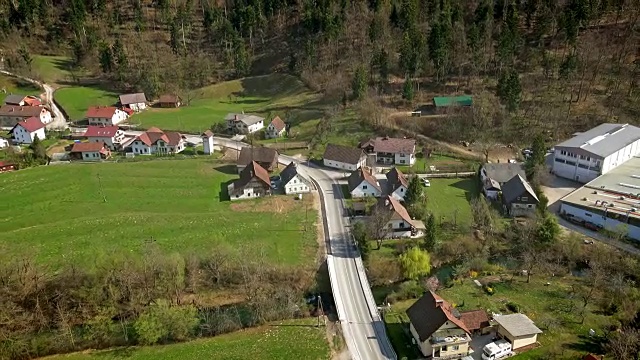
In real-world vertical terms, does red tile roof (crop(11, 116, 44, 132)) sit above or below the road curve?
above

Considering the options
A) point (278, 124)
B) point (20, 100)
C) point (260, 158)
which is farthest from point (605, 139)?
point (20, 100)

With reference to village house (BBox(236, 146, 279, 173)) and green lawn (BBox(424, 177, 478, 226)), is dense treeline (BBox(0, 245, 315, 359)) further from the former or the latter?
village house (BBox(236, 146, 279, 173))

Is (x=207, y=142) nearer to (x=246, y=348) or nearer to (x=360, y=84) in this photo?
(x=360, y=84)

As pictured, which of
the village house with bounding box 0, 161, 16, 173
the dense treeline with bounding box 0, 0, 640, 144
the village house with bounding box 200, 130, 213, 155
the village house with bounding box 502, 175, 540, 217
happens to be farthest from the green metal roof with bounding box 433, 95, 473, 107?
the village house with bounding box 0, 161, 16, 173

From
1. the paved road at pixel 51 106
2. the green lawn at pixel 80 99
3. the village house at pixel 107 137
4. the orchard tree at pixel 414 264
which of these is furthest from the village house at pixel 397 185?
the green lawn at pixel 80 99

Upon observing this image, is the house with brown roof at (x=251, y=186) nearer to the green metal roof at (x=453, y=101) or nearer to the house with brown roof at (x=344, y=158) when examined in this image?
the house with brown roof at (x=344, y=158)
